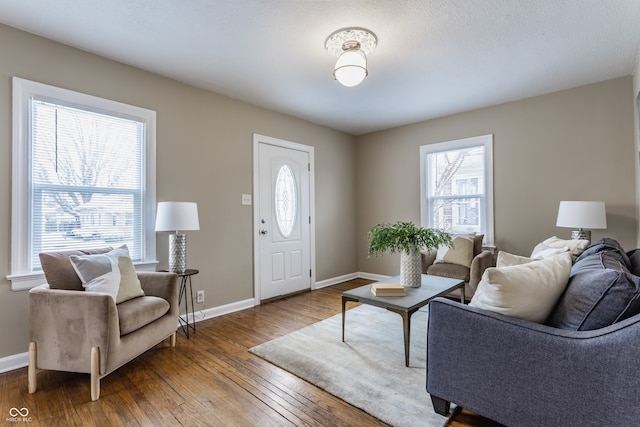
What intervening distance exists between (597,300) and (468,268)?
2371 millimetres

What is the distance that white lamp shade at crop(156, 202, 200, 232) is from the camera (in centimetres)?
269

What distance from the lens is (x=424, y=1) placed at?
2.01m

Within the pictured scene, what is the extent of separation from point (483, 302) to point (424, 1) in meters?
1.90

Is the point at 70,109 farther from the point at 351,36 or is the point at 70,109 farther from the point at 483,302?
the point at 483,302

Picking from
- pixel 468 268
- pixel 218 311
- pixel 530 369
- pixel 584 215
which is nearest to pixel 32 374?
pixel 218 311

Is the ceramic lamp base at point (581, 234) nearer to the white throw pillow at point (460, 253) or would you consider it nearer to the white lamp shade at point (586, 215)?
the white lamp shade at point (586, 215)

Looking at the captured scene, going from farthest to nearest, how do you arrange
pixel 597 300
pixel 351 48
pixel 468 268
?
1. pixel 468 268
2. pixel 351 48
3. pixel 597 300

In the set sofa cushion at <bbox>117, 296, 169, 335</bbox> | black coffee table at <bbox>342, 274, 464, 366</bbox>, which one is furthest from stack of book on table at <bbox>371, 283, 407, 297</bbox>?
sofa cushion at <bbox>117, 296, 169, 335</bbox>

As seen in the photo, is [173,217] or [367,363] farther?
[173,217]

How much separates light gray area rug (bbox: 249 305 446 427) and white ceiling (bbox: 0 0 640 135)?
2471mm

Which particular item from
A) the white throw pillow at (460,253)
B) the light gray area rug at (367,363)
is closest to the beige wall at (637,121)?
the white throw pillow at (460,253)

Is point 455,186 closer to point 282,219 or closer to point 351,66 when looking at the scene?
point 282,219

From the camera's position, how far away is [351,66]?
237cm

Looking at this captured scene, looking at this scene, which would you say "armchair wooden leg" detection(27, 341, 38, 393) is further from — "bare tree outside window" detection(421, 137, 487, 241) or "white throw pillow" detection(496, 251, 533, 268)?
"bare tree outside window" detection(421, 137, 487, 241)
